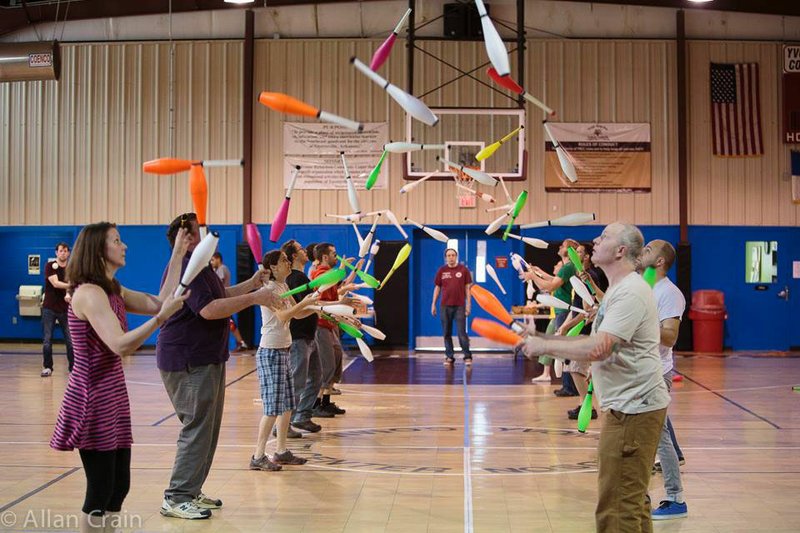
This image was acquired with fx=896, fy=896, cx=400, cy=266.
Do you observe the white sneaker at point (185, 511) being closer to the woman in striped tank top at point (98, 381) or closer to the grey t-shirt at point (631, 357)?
the woman in striped tank top at point (98, 381)

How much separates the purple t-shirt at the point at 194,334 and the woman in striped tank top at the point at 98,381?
1061 millimetres

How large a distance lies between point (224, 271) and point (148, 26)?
6048 millimetres

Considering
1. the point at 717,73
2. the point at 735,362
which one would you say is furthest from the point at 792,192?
the point at 735,362

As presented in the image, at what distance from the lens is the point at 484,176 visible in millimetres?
7254

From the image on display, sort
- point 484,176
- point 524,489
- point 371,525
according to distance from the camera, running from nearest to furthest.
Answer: point 371,525, point 524,489, point 484,176

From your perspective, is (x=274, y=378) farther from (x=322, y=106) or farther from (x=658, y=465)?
(x=322, y=106)

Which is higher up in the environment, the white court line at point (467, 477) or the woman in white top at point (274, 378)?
the woman in white top at point (274, 378)

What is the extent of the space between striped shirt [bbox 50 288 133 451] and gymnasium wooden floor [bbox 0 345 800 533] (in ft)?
4.65

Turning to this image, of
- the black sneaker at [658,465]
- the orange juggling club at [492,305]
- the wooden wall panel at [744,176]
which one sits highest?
the wooden wall panel at [744,176]

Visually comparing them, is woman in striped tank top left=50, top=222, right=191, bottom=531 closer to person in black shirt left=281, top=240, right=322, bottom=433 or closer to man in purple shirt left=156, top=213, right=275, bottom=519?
man in purple shirt left=156, top=213, right=275, bottom=519

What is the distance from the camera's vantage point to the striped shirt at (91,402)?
444 cm

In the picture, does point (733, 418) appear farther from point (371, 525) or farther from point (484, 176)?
point (371, 525)

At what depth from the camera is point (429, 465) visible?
7699 mm

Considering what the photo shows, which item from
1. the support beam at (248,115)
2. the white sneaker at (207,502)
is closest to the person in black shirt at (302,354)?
the white sneaker at (207,502)
